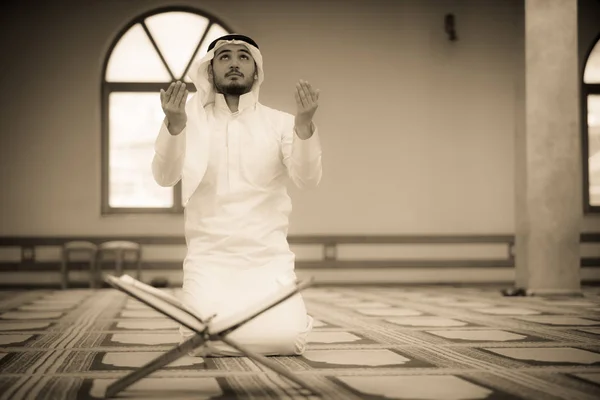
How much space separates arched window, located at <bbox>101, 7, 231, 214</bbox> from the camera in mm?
8383

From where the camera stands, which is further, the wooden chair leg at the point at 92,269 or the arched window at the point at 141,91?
the arched window at the point at 141,91

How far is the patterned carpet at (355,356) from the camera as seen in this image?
227 centimetres

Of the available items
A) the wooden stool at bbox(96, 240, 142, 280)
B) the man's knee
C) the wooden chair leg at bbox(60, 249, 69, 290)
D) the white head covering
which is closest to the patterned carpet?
the man's knee

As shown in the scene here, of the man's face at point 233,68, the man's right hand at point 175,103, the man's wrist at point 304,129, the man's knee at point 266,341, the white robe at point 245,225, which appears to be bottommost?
the man's knee at point 266,341

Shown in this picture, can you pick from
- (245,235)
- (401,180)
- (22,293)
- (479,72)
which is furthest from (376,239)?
(245,235)

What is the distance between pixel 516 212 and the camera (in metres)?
8.59

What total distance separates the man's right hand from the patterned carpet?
2.76ft

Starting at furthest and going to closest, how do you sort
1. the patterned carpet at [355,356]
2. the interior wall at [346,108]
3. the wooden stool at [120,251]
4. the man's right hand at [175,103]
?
the interior wall at [346,108], the wooden stool at [120,251], the man's right hand at [175,103], the patterned carpet at [355,356]

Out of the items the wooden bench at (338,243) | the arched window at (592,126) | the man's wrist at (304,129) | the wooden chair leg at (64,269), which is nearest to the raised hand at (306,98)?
the man's wrist at (304,129)

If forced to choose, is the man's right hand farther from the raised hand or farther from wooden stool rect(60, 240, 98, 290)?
wooden stool rect(60, 240, 98, 290)

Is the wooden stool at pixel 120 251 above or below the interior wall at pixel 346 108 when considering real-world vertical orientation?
below

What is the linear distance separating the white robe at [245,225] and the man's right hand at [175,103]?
29 centimetres

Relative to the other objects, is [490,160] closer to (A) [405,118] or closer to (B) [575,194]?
(A) [405,118]

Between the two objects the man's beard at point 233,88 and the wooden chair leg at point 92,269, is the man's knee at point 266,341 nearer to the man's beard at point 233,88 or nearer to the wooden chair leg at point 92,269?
the man's beard at point 233,88
